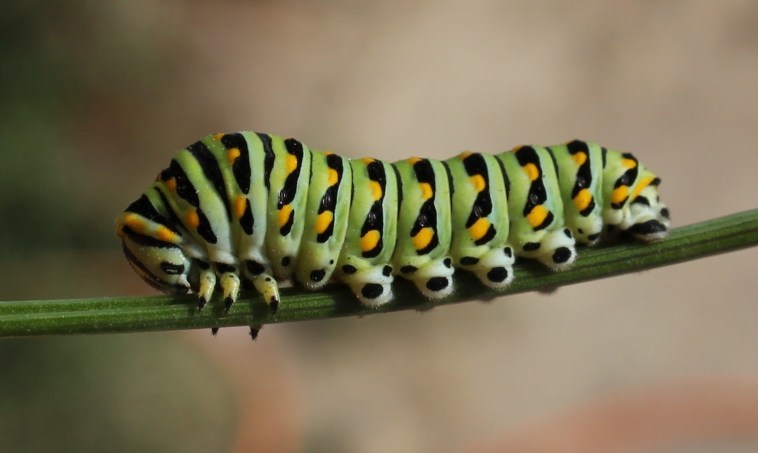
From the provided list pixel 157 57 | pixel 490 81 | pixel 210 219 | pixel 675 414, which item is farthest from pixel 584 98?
pixel 210 219

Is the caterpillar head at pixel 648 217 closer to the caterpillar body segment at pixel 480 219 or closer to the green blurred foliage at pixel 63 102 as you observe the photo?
the caterpillar body segment at pixel 480 219

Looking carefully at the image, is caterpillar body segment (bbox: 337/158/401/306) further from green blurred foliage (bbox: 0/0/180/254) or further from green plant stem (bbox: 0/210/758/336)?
green blurred foliage (bbox: 0/0/180/254)

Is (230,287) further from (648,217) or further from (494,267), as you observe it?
(648,217)

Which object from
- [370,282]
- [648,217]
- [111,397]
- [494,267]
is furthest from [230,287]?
[111,397]

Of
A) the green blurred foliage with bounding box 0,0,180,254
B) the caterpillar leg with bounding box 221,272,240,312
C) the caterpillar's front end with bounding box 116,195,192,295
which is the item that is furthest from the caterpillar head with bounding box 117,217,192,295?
the green blurred foliage with bounding box 0,0,180,254

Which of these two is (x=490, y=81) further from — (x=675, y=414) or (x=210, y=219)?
(x=210, y=219)
